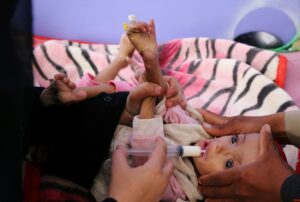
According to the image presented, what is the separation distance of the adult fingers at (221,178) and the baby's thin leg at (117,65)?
531mm

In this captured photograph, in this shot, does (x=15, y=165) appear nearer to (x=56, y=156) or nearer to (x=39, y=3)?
(x=56, y=156)

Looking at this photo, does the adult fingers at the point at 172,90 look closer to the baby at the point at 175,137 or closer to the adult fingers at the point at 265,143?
the baby at the point at 175,137

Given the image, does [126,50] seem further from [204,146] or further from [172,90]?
[204,146]

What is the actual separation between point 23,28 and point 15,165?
17 cm

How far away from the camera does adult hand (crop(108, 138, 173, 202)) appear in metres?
0.71

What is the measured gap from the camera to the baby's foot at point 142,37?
834 mm

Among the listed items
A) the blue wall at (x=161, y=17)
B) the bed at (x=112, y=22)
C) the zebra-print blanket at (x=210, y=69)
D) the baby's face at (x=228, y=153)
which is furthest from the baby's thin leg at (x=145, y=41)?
the blue wall at (x=161, y=17)

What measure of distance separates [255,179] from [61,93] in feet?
1.51

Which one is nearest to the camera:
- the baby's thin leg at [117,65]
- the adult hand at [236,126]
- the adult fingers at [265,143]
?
the adult fingers at [265,143]

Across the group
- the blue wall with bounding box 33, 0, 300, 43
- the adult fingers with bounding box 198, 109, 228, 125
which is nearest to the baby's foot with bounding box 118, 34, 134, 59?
the blue wall with bounding box 33, 0, 300, 43

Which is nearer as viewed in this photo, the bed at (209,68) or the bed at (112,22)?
the bed at (209,68)

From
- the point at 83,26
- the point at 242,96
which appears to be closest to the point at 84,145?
the point at 242,96

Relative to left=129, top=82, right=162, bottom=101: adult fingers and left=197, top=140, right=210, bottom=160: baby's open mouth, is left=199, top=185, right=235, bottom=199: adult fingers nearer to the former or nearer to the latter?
left=197, top=140, right=210, bottom=160: baby's open mouth

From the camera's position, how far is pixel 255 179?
0.76 metres
